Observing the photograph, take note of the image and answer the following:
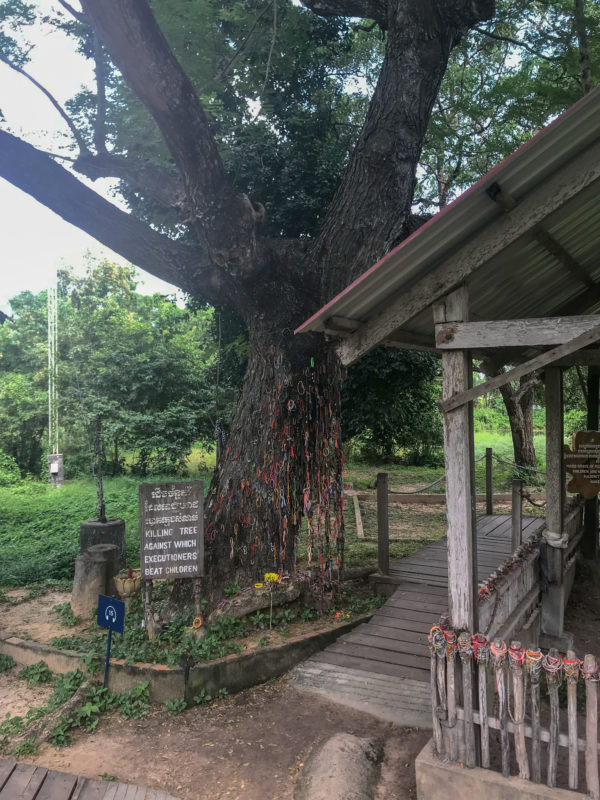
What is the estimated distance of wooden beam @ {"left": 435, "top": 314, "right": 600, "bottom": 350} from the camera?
11.2ft

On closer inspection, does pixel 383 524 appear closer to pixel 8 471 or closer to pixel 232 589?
pixel 232 589

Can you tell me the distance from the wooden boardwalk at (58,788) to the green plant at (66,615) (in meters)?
2.82

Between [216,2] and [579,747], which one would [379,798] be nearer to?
[579,747]

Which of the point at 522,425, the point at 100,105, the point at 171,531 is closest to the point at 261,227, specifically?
the point at 100,105

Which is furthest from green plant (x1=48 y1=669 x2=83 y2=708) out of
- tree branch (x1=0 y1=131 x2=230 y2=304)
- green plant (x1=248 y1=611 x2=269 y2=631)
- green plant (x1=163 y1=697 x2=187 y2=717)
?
tree branch (x1=0 y1=131 x2=230 y2=304)

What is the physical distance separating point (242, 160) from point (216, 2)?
94.7 inches

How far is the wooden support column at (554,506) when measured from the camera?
6.47m

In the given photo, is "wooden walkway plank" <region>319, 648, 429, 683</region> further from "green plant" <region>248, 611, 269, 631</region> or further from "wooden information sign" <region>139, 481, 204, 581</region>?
"wooden information sign" <region>139, 481, 204, 581</region>

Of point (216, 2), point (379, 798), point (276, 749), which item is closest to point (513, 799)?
point (379, 798)

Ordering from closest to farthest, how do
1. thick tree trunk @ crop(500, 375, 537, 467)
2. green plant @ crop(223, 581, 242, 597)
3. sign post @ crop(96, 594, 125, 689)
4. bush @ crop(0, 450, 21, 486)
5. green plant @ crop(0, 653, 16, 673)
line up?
sign post @ crop(96, 594, 125, 689), green plant @ crop(0, 653, 16, 673), green plant @ crop(223, 581, 242, 597), thick tree trunk @ crop(500, 375, 537, 467), bush @ crop(0, 450, 21, 486)

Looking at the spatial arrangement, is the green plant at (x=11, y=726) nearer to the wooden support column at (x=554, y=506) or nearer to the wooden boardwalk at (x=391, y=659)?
the wooden boardwalk at (x=391, y=659)

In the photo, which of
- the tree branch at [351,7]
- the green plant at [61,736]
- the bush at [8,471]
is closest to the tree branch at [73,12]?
the tree branch at [351,7]

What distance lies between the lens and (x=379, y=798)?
3.60 meters

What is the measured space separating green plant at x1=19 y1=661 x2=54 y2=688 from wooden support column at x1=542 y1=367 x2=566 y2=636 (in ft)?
17.9
